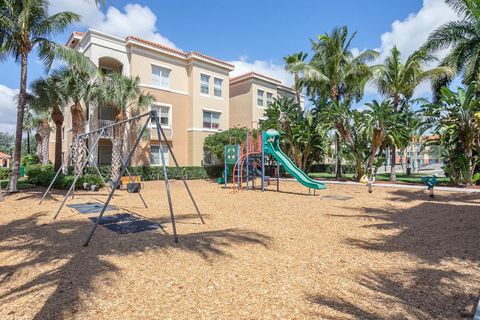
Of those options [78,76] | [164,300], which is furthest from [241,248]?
[78,76]

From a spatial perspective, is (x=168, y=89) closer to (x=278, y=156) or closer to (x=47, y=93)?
(x=47, y=93)

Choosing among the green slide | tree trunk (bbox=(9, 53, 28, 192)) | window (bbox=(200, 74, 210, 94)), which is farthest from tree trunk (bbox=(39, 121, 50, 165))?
the green slide

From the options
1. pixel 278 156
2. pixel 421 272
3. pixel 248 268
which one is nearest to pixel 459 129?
pixel 278 156

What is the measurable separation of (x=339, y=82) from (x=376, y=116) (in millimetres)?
5522

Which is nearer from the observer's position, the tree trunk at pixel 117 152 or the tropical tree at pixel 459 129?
the tropical tree at pixel 459 129

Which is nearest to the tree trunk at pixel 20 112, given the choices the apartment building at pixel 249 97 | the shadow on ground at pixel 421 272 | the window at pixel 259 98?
the shadow on ground at pixel 421 272

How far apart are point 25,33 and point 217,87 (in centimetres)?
1609

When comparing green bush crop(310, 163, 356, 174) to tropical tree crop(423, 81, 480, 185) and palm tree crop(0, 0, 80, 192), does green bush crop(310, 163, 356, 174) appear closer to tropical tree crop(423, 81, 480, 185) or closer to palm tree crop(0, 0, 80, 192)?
tropical tree crop(423, 81, 480, 185)

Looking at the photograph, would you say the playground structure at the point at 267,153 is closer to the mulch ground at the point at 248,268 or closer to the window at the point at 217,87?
the mulch ground at the point at 248,268

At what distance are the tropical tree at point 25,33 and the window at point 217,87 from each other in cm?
1389

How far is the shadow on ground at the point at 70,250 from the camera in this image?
3.96m

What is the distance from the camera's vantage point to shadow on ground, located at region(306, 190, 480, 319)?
359 centimetres

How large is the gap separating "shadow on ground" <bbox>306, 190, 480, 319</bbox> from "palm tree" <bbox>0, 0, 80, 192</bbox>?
1456 cm

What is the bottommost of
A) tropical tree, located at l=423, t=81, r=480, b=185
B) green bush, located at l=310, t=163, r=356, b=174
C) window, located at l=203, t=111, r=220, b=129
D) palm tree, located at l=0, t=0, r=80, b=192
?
green bush, located at l=310, t=163, r=356, b=174
